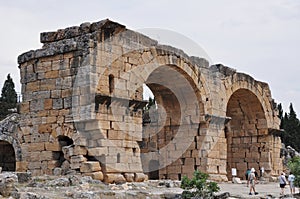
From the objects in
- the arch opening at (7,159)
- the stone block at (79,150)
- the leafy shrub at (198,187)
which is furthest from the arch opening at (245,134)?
the leafy shrub at (198,187)

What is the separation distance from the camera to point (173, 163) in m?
20.6

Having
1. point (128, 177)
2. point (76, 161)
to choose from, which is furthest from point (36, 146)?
point (128, 177)

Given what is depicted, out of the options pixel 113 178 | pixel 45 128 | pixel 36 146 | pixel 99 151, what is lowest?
pixel 113 178

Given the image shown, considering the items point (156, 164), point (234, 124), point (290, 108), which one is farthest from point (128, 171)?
point (290, 108)

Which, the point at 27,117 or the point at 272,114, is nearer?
the point at 27,117

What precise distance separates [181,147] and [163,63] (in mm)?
4290

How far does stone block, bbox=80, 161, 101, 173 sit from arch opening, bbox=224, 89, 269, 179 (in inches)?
442

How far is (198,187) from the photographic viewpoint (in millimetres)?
12305

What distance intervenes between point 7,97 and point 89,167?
74.4 feet

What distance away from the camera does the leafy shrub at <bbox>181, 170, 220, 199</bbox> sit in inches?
482

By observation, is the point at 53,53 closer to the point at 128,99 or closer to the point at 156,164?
the point at 128,99

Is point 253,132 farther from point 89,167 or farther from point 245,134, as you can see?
point 89,167

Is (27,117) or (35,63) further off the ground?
(35,63)

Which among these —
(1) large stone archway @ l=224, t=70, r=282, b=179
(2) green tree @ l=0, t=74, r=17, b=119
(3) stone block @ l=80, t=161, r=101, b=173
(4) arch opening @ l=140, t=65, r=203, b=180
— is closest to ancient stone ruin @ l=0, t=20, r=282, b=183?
(3) stone block @ l=80, t=161, r=101, b=173
